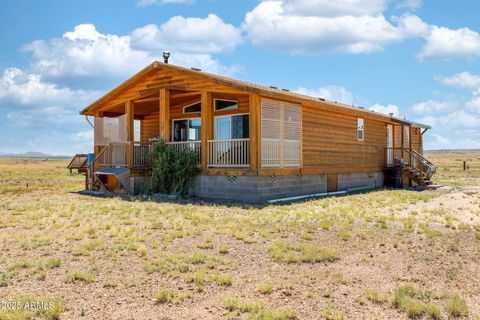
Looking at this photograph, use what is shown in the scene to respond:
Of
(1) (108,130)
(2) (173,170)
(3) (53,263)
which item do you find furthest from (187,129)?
(3) (53,263)

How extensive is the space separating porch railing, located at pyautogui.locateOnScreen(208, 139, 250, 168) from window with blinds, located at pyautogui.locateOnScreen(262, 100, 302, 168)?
2.20 feet

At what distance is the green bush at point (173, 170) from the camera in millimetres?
14805

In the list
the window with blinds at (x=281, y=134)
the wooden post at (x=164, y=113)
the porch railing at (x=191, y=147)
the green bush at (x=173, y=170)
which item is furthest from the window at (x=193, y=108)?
the window with blinds at (x=281, y=134)

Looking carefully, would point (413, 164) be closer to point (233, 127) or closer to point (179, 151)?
point (233, 127)

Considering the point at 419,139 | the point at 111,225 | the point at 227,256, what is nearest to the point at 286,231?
the point at 227,256

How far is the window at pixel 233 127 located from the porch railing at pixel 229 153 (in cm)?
182

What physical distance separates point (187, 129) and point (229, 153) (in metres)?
4.69

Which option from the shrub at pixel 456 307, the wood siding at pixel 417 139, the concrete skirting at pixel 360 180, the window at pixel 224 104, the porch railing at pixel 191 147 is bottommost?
the shrub at pixel 456 307

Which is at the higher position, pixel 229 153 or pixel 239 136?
pixel 239 136

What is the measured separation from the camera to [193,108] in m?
18.2

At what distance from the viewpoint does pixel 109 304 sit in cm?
499

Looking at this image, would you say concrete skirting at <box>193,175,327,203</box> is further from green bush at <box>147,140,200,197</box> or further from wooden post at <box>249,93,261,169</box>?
wooden post at <box>249,93,261,169</box>

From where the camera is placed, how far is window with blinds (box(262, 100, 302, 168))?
13969mm

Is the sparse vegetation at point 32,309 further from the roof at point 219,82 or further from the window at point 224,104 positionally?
the window at point 224,104
